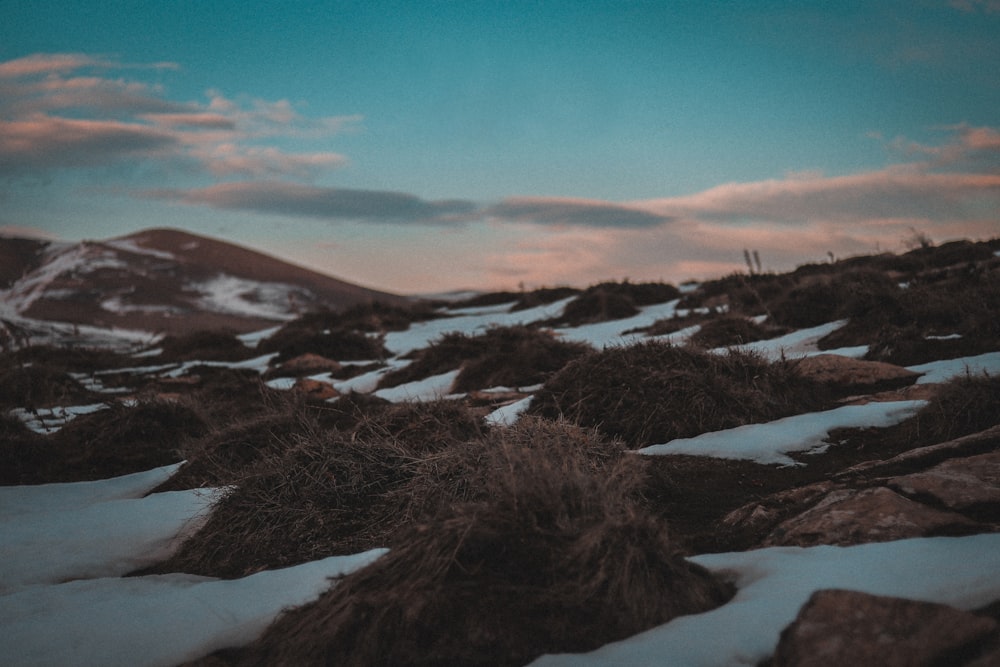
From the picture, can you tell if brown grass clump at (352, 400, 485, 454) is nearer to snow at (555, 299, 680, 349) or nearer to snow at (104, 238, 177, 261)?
snow at (555, 299, 680, 349)

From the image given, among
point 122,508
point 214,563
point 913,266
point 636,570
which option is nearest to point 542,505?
point 636,570

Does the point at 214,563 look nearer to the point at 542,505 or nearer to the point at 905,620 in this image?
the point at 542,505

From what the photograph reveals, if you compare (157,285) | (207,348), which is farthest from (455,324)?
(157,285)

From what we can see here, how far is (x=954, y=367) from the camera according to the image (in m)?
5.53

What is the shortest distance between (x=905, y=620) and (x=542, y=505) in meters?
1.08

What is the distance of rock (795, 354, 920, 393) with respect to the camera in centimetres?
557

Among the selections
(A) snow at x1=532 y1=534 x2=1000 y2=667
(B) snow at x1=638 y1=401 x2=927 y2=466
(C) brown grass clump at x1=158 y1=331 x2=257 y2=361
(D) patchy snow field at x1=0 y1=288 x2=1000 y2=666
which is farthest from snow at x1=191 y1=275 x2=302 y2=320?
(A) snow at x1=532 y1=534 x2=1000 y2=667

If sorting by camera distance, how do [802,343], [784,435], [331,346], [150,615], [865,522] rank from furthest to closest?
[331,346] → [802,343] → [784,435] → [150,615] → [865,522]

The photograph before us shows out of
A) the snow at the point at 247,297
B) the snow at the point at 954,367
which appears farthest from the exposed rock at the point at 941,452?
the snow at the point at 247,297

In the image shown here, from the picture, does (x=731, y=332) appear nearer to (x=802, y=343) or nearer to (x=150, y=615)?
(x=802, y=343)

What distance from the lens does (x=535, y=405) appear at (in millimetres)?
5613

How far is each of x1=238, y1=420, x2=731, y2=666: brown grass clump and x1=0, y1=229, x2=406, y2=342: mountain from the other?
26.2m

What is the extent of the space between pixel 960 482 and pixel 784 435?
1768mm

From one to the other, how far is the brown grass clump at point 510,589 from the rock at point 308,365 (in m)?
10.3
